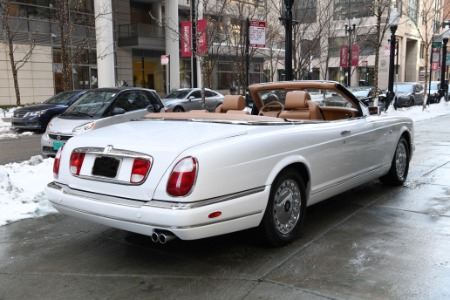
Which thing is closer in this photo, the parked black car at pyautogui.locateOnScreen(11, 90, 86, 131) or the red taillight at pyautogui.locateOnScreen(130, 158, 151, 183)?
the red taillight at pyautogui.locateOnScreen(130, 158, 151, 183)

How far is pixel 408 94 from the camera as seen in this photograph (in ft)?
94.5

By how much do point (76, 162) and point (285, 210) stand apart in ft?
6.50

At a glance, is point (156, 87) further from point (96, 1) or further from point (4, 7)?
point (4, 7)

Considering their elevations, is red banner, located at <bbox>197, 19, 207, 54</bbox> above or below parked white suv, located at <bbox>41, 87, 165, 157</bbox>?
above

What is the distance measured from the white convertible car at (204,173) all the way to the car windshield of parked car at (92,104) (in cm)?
525

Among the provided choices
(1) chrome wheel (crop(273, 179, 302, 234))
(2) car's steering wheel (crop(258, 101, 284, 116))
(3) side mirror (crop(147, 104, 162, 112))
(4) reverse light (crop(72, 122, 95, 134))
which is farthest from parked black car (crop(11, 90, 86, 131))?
(1) chrome wheel (crop(273, 179, 302, 234))

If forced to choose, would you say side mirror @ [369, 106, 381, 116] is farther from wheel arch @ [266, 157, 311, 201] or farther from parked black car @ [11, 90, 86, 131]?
parked black car @ [11, 90, 86, 131]

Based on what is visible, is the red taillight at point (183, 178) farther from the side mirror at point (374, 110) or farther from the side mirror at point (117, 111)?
the side mirror at point (117, 111)

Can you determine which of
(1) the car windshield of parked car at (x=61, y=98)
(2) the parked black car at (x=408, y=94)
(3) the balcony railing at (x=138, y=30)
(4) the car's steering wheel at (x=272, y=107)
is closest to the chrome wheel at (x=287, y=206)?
(4) the car's steering wheel at (x=272, y=107)

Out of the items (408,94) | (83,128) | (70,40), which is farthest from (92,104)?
(408,94)

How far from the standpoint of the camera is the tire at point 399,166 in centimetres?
652

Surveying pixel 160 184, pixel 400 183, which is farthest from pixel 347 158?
pixel 160 184

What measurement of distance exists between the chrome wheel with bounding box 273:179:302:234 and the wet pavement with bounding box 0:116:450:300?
0.22 m

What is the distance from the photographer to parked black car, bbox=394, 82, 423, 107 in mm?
28406
